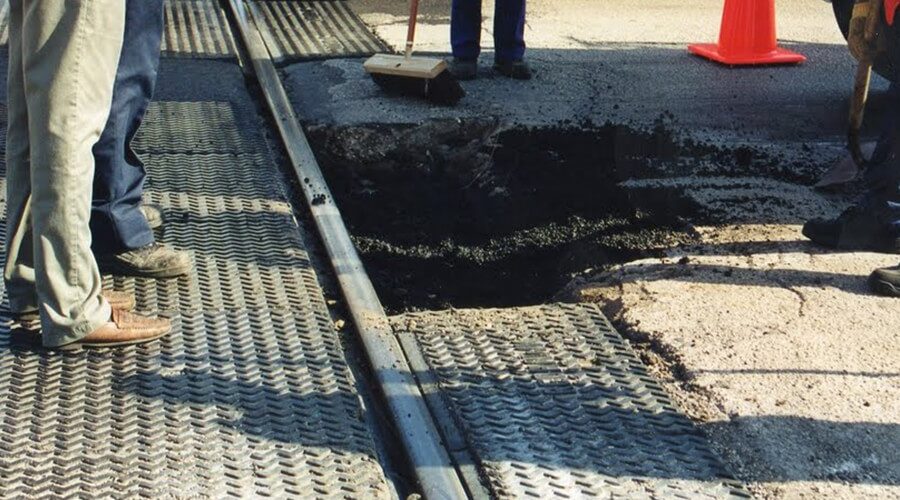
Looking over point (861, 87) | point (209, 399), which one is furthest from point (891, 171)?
point (209, 399)

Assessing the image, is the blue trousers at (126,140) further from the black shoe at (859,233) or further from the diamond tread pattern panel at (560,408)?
the black shoe at (859,233)

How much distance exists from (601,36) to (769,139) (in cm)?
252

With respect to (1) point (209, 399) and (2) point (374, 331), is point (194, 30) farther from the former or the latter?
(1) point (209, 399)

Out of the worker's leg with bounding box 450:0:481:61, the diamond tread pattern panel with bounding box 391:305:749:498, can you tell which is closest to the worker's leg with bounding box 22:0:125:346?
the diamond tread pattern panel with bounding box 391:305:749:498

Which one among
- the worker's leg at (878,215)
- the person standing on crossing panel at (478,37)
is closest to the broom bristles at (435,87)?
the person standing on crossing panel at (478,37)

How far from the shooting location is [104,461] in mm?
2967

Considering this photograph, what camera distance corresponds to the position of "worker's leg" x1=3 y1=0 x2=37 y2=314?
3422mm

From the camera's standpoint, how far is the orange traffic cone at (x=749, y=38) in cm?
745

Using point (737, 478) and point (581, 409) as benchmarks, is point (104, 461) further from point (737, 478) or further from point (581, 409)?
point (737, 478)

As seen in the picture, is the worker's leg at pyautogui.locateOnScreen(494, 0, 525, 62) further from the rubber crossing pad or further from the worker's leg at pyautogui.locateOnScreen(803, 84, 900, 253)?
the worker's leg at pyautogui.locateOnScreen(803, 84, 900, 253)

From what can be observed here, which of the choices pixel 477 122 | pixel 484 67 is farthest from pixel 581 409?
pixel 484 67

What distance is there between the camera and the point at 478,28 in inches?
273

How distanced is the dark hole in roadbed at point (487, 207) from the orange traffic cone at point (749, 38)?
177 cm

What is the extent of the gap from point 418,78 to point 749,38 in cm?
248
